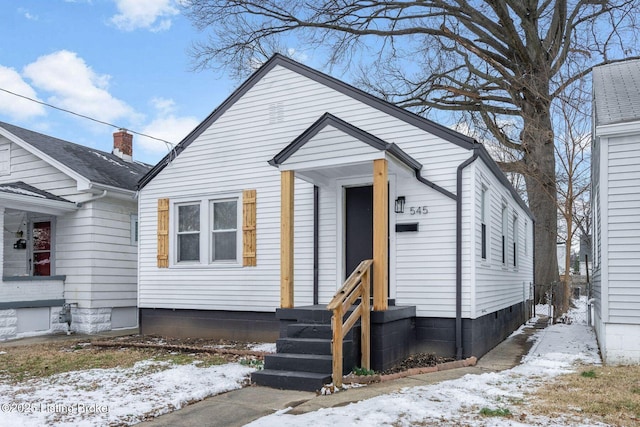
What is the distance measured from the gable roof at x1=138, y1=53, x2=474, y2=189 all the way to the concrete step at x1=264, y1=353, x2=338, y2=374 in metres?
3.93

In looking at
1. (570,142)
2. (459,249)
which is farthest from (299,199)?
(570,142)

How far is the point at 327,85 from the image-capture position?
9.37 meters

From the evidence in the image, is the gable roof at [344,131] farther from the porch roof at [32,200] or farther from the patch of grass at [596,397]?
the porch roof at [32,200]

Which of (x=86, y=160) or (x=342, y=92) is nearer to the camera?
(x=342, y=92)

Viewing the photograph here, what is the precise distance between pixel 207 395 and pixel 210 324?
454 cm

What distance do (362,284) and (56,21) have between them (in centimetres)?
1168

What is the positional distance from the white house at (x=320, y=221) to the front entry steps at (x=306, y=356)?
9cm

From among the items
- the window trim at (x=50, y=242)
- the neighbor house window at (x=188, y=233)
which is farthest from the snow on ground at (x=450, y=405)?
the window trim at (x=50, y=242)

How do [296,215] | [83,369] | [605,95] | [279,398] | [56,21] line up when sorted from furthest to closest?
[56,21] → [296,215] → [605,95] → [83,369] → [279,398]

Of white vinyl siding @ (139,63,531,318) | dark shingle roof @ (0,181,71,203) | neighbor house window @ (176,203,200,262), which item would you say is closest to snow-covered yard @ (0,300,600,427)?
white vinyl siding @ (139,63,531,318)

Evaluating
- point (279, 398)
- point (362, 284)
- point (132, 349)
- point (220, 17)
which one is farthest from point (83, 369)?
point (220, 17)

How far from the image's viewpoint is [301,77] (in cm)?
961

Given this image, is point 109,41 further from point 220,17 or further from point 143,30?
point 220,17

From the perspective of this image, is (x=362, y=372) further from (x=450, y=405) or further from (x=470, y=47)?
(x=470, y=47)
